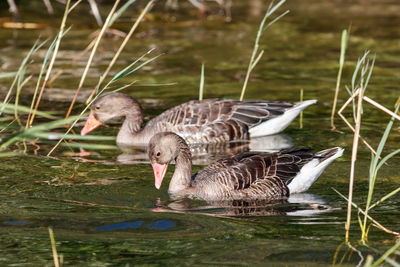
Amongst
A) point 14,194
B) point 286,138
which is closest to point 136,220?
point 14,194

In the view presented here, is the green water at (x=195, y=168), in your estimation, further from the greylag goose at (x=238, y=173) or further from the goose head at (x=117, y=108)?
the goose head at (x=117, y=108)

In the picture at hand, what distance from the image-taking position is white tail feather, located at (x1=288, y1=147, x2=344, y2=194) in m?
9.40

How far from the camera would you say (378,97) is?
14562 millimetres

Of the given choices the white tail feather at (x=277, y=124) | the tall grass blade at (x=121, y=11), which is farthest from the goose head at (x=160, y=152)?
the white tail feather at (x=277, y=124)

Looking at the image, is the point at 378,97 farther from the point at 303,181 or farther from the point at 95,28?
the point at 95,28

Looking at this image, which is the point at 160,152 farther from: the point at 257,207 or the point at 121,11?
the point at 121,11

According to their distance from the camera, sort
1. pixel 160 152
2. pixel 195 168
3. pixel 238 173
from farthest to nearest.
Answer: pixel 195 168, pixel 160 152, pixel 238 173

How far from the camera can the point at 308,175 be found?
371 inches

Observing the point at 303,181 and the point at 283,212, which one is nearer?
the point at 283,212

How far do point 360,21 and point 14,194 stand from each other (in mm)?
15492

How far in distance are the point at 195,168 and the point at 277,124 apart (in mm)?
2408

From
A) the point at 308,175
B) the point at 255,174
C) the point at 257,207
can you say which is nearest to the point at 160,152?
the point at 255,174

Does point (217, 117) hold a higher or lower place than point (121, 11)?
lower

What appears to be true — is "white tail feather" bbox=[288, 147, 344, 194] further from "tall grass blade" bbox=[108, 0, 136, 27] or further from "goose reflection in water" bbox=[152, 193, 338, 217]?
"tall grass blade" bbox=[108, 0, 136, 27]
